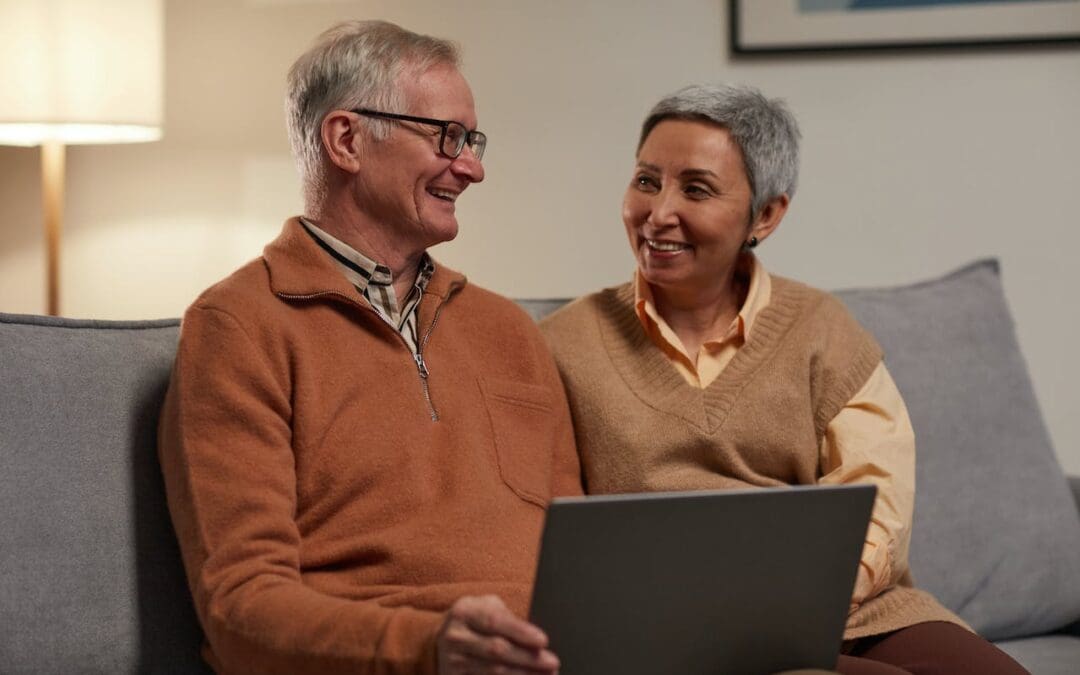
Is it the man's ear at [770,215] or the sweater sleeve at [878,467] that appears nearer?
the sweater sleeve at [878,467]

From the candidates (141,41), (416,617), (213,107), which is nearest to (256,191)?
(213,107)

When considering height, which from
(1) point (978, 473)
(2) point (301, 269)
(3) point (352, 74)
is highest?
(3) point (352, 74)

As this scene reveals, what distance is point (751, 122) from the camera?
6.16 feet

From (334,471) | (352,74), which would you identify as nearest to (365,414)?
(334,471)

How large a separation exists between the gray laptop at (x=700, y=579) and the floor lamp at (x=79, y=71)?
1.46m

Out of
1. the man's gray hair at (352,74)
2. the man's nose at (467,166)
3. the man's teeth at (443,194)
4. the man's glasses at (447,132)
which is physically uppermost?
the man's gray hair at (352,74)

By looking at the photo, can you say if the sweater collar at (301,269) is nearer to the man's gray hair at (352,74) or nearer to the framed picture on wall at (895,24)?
the man's gray hair at (352,74)

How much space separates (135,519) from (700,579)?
2.50ft

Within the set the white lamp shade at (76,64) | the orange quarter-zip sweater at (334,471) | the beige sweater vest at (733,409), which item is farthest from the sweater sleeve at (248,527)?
the white lamp shade at (76,64)

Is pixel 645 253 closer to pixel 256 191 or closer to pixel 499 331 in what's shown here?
pixel 499 331

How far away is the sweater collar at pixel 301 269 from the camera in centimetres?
156

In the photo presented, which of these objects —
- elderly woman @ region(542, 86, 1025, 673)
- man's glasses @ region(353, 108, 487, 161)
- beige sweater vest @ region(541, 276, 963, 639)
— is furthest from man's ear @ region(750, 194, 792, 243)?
man's glasses @ region(353, 108, 487, 161)

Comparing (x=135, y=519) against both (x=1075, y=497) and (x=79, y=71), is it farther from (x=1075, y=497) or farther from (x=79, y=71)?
(x=1075, y=497)

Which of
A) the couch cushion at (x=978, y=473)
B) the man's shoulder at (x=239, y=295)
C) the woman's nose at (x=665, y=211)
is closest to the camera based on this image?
the man's shoulder at (x=239, y=295)
